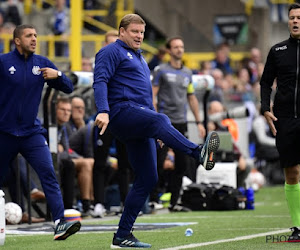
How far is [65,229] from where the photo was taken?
1048 cm

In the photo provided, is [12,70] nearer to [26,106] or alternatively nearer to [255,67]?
[26,106]

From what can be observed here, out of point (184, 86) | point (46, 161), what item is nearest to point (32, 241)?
point (46, 161)

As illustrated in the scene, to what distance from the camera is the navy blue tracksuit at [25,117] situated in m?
10.8

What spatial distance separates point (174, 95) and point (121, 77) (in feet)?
18.4

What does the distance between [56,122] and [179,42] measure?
2365mm

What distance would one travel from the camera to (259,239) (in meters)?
10.2

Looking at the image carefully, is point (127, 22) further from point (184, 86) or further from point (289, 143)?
point (184, 86)

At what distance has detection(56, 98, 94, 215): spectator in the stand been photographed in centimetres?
1398

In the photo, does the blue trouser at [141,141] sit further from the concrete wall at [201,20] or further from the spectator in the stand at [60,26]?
the concrete wall at [201,20]

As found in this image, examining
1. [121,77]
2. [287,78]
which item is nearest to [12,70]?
[121,77]

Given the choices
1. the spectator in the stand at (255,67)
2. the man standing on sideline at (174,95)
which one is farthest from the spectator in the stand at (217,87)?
the man standing on sideline at (174,95)

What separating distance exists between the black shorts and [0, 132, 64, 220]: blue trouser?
2.31 meters

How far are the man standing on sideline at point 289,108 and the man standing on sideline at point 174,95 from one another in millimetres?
4693

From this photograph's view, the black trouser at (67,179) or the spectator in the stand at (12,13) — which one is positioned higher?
the spectator in the stand at (12,13)
